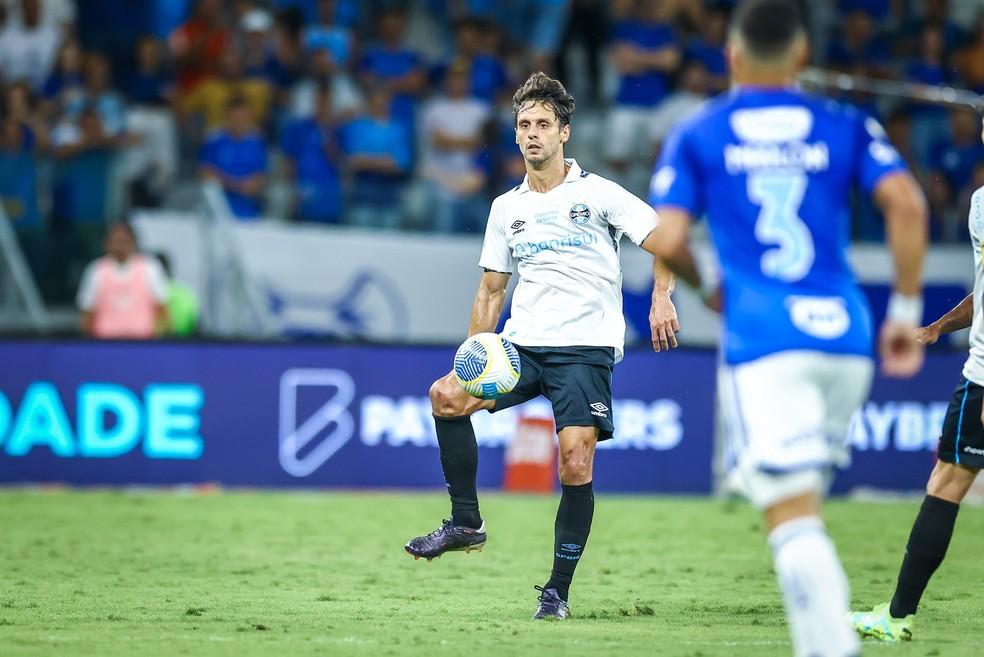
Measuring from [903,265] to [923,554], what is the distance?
2.58 m

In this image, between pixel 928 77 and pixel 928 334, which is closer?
pixel 928 334

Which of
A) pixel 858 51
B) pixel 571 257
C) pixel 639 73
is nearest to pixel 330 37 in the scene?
pixel 639 73

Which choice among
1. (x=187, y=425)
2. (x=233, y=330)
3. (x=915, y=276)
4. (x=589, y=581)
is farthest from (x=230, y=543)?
(x=915, y=276)

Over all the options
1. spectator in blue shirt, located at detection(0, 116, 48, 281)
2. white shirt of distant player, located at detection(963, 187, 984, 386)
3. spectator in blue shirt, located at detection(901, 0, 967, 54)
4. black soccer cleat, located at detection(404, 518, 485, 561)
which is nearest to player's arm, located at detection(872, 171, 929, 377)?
white shirt of distant player, located at detection(963, 187, 984, 386)

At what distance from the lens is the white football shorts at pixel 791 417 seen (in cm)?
538

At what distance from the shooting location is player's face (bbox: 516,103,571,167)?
826 centimetres

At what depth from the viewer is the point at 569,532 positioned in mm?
8117

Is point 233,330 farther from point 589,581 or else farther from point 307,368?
point 589,581

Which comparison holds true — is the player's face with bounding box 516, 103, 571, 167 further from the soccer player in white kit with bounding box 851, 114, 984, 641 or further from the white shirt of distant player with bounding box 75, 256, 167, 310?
the white shirt of distant player with bounding box 75, 256, 167, 310

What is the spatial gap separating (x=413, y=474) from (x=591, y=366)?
23.7 feet

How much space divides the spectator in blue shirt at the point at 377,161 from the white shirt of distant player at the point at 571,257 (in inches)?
331

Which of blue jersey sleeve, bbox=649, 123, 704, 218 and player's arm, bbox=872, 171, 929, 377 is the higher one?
blue jersey sleeve, bbox=649, 123, 704, 218

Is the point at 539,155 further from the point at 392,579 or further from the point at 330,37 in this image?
the point at 330,37

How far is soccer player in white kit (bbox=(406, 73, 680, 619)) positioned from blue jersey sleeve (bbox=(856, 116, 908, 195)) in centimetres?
263
